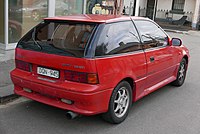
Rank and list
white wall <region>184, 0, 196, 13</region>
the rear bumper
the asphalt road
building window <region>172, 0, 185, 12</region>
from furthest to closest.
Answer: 1. building window <region>172, 0, 185, 12</region>
2. white wall <region>184, 0, 196, 13</region>
3. the asphalt road
4. the rear bumper

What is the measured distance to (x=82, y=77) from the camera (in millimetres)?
3613

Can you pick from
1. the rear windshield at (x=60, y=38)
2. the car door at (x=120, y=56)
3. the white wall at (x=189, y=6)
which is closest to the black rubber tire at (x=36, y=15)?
the rear windshield at (x=60, y=38)

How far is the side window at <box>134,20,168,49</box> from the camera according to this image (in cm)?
471

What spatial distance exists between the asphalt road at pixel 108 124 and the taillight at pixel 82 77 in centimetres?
76

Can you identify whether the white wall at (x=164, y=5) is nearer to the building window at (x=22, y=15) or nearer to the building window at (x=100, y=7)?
the building window at (x=100, y=7)

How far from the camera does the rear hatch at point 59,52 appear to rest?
3.60 metres

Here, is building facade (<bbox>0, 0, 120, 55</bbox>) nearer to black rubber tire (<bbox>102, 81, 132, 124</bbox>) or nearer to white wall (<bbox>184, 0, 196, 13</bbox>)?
black rubber tire (<bbox>102, 81, 132, 124</bbox>)

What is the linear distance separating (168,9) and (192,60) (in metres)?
16.6

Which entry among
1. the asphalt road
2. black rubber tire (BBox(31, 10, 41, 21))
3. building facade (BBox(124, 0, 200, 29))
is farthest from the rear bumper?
building facade (BBox(124, 0, 200, 29))

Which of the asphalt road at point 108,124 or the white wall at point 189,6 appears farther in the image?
the white wall at point 189,6

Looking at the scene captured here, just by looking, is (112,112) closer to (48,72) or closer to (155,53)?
(48,72)

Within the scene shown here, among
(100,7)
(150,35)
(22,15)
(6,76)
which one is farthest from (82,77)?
(100,7)

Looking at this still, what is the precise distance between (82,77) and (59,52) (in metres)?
0.51

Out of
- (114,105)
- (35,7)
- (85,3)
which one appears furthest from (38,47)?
(85,3)
